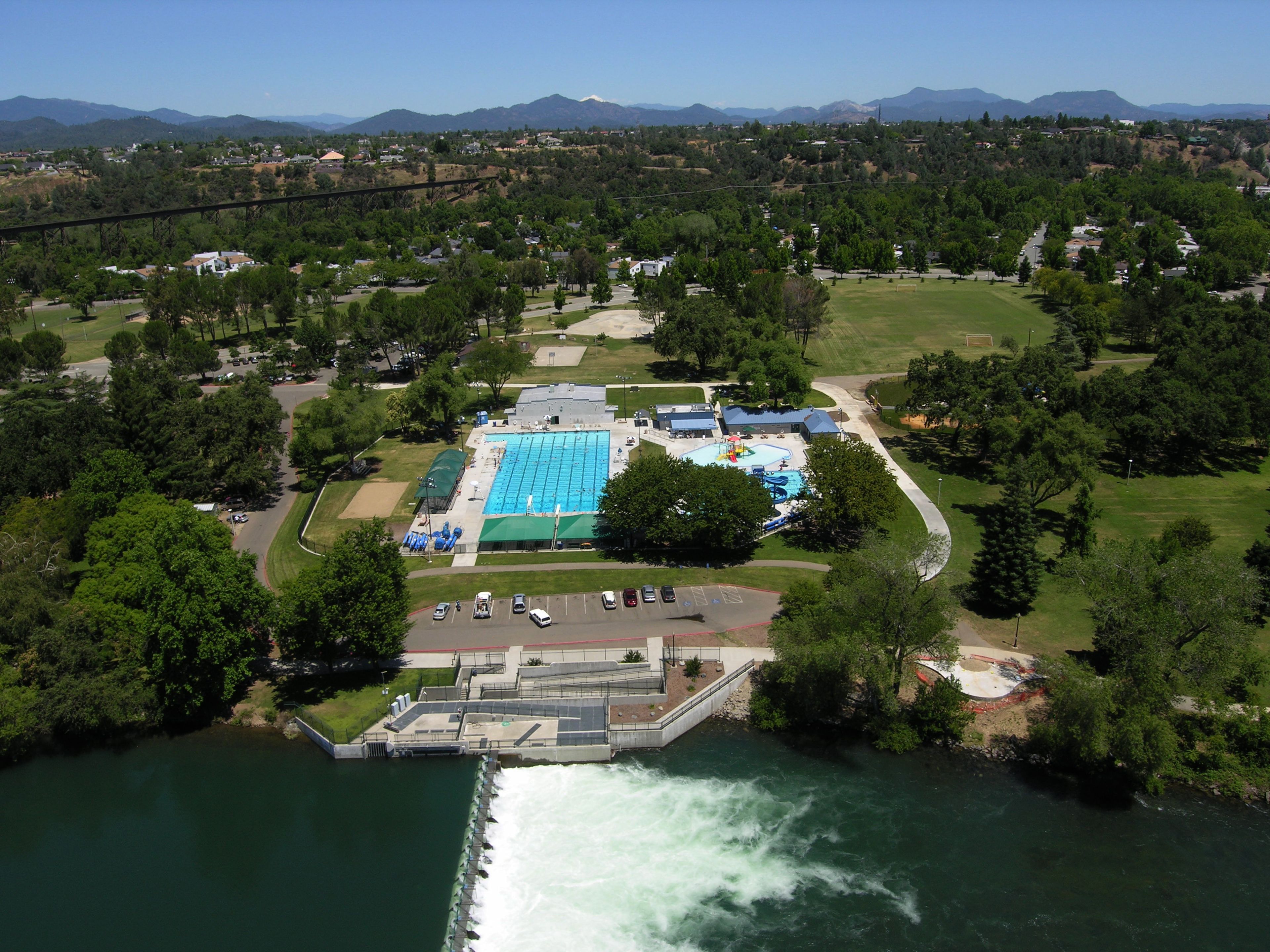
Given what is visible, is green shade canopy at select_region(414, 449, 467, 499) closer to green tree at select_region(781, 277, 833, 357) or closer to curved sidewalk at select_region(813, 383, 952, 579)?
curved sidewalk at select_region(813, 383, 952, 579)

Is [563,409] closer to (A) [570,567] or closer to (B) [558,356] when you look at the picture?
(B) [558,356]

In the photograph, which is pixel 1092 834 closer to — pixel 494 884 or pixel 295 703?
pixel 494 884

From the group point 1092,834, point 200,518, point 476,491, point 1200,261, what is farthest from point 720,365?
point 1200,261

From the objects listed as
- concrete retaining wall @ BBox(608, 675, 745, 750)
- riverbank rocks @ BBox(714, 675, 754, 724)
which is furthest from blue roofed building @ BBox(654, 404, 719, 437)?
concrete retaining wall @ BBox(608, 675, 745, 750)

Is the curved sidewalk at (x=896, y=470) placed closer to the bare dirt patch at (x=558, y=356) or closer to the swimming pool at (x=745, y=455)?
the swimming pool at (x=745, y=455)

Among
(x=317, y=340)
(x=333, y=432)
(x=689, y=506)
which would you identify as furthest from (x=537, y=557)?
(x=317, y=340)

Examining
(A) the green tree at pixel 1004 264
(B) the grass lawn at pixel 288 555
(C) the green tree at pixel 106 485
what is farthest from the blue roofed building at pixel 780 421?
(A) the green tree at pixel 1004 264
